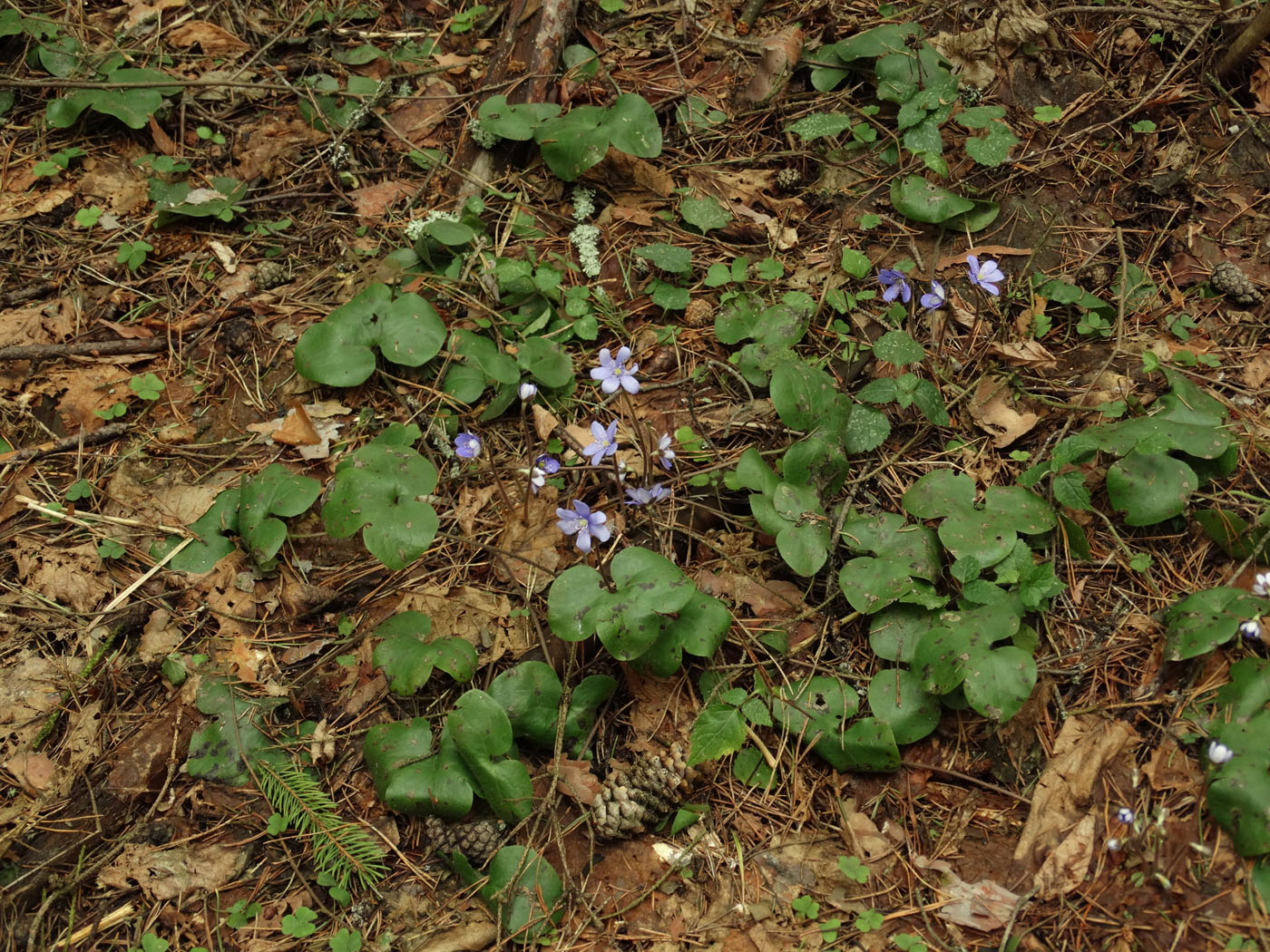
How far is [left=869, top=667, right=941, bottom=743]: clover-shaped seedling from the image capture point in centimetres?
211

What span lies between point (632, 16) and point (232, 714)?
3056 millimetres

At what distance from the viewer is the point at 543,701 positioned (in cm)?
219

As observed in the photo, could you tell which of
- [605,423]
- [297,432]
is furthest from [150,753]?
[605,423]

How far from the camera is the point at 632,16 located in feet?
11.8

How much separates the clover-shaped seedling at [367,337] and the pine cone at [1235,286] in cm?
247

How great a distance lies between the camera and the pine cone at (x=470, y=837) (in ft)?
6.85

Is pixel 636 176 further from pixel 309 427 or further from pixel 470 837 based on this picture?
pixel 470 837

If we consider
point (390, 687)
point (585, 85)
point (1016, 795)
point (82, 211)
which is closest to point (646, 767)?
point (390, 687)

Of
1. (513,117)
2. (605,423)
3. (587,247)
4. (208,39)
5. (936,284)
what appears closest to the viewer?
(936,284)

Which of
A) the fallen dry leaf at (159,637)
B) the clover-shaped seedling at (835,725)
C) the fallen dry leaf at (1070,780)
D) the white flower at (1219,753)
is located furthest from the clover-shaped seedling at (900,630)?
the fallen dry leaf at (159,637)

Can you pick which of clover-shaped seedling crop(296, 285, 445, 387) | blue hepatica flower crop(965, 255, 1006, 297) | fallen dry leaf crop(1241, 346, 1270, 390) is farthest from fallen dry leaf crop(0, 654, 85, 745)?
fallen dry leaf crop(1241, 346, 1270, 390)

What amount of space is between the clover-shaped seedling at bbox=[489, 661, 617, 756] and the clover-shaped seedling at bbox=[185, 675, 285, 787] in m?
0.65

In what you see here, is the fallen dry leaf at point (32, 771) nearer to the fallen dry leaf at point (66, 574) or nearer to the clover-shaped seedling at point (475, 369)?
the fallen dry leaf at point (66, 574)

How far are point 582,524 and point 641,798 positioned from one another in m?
0.70
